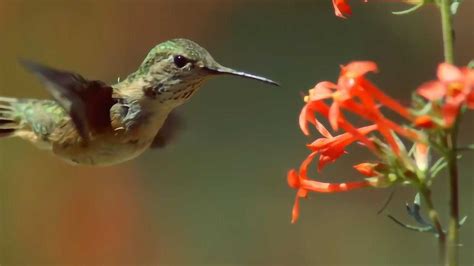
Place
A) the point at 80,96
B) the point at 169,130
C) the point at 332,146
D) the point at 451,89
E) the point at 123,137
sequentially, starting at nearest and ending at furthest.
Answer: the point at 451,89, the point at 332,146, the point at 80,96, the point at 123,137, the point at 169,130

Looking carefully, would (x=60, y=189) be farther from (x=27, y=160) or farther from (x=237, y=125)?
(x=237, y=125)

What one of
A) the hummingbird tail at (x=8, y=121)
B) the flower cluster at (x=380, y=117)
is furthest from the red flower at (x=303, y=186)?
the hummingbird tail at (x=8, y=121)

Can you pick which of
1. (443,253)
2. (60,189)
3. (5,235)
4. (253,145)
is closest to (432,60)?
(253,145)

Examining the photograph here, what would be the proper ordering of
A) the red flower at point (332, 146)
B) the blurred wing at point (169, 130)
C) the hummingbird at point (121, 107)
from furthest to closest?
the blurred wing at point (169, 130) < the hummingbird at point (121, 107) < the red flower at point (332, 146)

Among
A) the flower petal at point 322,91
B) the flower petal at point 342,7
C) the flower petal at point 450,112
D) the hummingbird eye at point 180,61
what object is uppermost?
the flower petal at point 342,7

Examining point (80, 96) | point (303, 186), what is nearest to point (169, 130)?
point (80, 96)

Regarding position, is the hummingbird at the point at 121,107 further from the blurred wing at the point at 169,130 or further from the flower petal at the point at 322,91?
the flower petal at the point at 322,91

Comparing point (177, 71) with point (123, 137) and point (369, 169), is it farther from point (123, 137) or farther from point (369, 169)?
point (369, 169)
